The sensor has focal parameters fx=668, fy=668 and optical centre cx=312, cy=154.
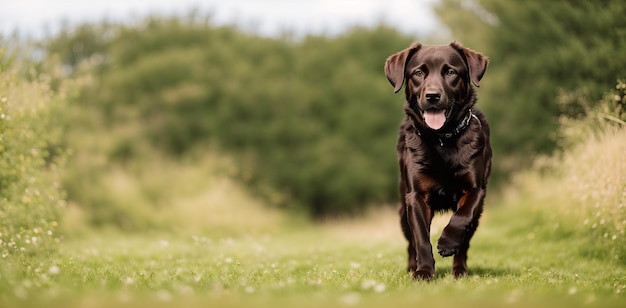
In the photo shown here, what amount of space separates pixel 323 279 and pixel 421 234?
2.94 ft

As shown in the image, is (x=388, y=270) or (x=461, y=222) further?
(x=388, y=270)

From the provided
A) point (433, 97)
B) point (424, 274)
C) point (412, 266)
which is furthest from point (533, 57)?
point (424, 274)

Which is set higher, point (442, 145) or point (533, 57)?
point (533, 57)

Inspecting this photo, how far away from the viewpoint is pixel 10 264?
17.1 feet

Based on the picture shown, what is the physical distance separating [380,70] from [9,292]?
71.7 ft

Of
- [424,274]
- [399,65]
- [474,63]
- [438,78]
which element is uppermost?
[399,65]

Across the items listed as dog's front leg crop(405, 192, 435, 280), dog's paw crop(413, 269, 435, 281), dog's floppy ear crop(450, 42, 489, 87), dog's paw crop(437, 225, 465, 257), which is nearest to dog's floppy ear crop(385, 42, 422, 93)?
dog's floppy ear crop(450, 42, 489, 87)

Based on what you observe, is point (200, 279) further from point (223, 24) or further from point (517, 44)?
point (223, 24)

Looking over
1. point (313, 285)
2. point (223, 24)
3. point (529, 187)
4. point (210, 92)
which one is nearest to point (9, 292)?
point (313, 285)

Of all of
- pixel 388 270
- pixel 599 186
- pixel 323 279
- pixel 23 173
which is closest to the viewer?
pixel 323 279

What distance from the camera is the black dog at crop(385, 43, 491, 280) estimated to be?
5535 millimetres

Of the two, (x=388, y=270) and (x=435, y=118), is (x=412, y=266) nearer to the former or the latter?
(x=388, y=270)

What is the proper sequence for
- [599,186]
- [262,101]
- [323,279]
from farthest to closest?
1. [262,101]
2. [599,186]
3. [323,279]

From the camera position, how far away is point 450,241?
5.25 m
